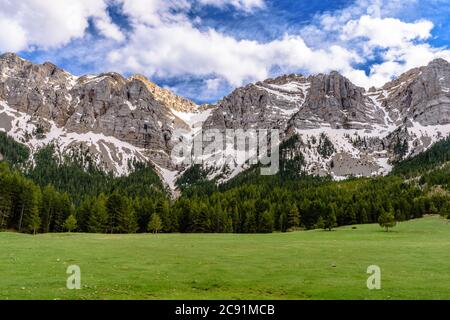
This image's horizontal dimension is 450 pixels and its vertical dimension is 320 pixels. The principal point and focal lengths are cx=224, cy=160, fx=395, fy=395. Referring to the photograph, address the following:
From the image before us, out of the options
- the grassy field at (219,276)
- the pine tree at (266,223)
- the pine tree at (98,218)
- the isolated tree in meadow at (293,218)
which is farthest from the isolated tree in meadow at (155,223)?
the grassy field at (219,276)

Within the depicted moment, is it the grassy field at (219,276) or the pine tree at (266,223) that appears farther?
the pine tree at (266,223)

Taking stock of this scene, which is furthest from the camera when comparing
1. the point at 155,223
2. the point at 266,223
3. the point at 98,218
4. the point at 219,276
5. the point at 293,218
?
the point at 293,218

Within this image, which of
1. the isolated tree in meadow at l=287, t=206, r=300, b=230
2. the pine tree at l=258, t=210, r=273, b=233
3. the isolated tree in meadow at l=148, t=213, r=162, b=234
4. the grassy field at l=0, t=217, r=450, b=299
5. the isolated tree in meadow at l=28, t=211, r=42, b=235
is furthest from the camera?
the isolated tree in meadow at l=287, t=206, r=300, b=230

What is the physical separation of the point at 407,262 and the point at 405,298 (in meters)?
18.4

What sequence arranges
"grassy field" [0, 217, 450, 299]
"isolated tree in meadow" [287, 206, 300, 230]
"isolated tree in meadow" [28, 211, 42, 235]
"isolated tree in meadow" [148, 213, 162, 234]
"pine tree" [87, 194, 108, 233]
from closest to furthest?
"grassy field" [0, 217, 450, 299] < "isolated tree in meadow" [28, 211, 42, 235] < "pine tree" [87, 194, 108, 233] < "isolated tree in meadow" [148, 213, 162, 234] < "isolated tree in meadow" [287, 206, 300, 230]

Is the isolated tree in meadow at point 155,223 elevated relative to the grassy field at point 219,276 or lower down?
elevated

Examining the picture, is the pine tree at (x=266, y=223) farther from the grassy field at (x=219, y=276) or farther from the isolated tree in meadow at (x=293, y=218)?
the grassy field at (x=219, y=276)

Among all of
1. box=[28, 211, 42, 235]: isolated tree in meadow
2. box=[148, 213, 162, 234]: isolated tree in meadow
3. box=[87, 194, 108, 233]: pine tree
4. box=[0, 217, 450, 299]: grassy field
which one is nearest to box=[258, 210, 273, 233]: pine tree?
box=[148, 213, 162, 234]: isolated tree in meadow

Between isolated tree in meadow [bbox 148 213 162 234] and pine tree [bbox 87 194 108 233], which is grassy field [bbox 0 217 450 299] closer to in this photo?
pine tree [bbox 87 194 108 233]

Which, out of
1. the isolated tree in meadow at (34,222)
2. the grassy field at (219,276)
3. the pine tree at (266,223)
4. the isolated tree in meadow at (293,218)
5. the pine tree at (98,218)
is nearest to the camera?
the grassy field at (219,276)

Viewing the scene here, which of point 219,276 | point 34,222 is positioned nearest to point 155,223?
point 34,222

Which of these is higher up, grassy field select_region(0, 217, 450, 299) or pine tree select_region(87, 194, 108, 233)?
pine tree select_region(87, 194, 108, 233)

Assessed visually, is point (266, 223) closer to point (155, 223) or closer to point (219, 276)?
point (155, 223)
